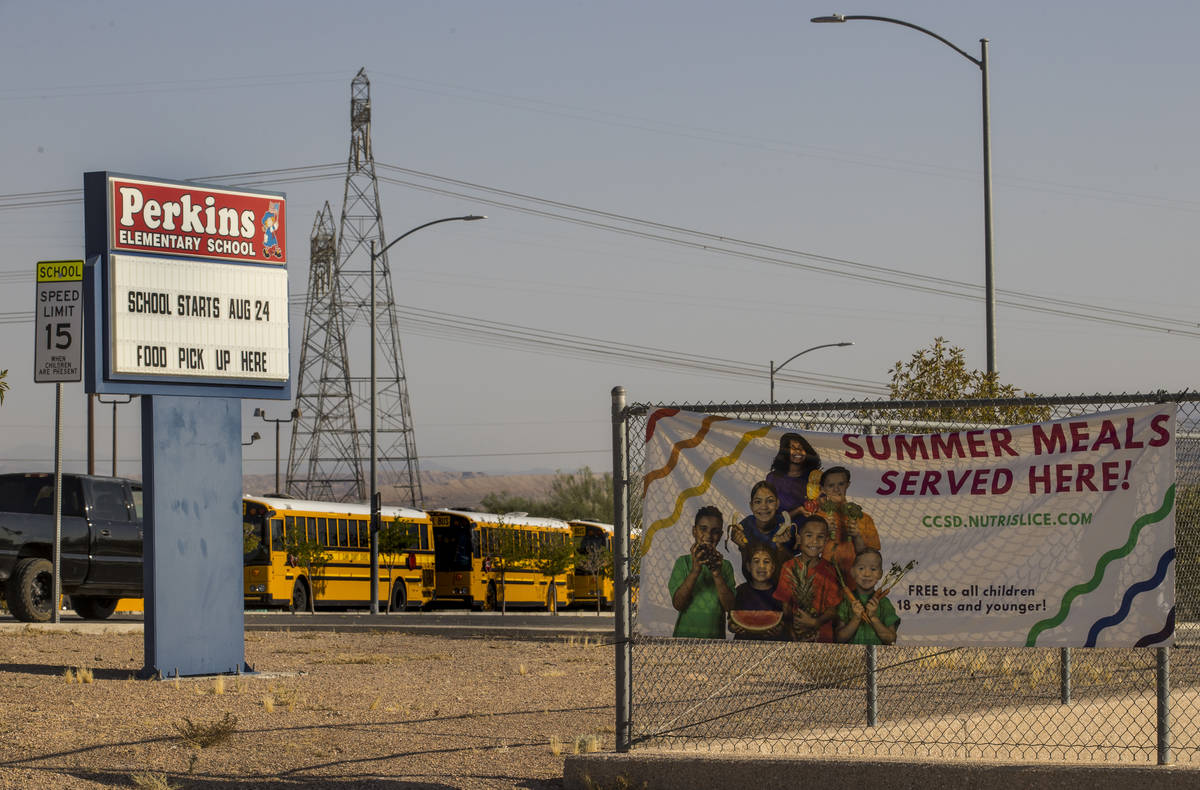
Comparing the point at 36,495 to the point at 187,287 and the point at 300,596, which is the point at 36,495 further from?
the point at 300,596

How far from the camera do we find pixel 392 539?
39.9 metres

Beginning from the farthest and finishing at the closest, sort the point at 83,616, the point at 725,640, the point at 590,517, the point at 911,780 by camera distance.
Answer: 1. the point at 590,517
2. the point at 83,616
3. the point at 725,640
4. the point at 911,780

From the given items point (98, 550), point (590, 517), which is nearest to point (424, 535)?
point (98, 550)

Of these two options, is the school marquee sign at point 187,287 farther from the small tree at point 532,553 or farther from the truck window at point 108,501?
the small tree at point 532,553

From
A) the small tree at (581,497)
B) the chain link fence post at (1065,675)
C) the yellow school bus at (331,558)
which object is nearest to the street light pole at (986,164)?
the chain link fence post at (1065,675)

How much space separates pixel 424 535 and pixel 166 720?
3019cm

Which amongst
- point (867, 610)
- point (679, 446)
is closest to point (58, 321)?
point (679, 446)

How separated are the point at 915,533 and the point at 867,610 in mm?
503

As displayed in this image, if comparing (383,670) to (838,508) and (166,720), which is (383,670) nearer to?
(166,720)

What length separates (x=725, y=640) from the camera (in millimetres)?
8727

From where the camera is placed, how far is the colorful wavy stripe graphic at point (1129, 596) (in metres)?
7.93

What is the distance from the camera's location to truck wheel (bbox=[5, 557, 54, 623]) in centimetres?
2225

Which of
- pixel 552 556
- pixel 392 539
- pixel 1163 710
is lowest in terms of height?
pixel 552 556

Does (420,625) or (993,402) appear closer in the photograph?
(993,402)
